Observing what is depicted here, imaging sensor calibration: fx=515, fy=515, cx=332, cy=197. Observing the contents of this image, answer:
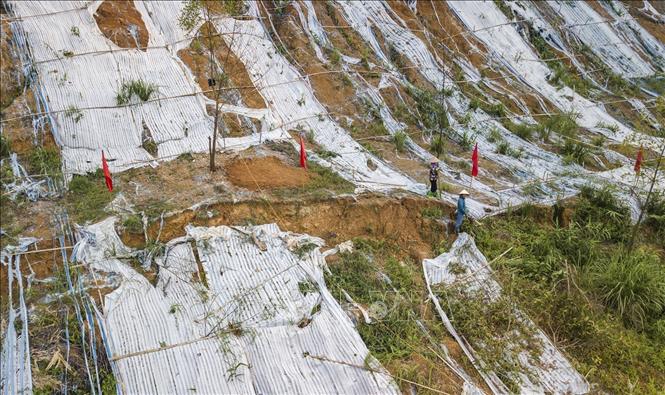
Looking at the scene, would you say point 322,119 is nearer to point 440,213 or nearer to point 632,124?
point 440,213

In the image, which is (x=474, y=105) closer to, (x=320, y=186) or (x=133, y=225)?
(x=320, y=186)

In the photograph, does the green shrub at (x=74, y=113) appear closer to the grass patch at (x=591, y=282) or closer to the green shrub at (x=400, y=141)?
the green shrub at (x=400, y=141)

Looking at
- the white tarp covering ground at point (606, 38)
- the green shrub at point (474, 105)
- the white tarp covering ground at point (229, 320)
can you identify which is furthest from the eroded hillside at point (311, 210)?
the white tarp covering ground at point (606, 38)

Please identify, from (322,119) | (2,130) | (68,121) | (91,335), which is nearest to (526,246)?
(322,119)

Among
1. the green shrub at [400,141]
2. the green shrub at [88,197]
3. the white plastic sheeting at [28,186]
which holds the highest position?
the green shrub at [400,141]

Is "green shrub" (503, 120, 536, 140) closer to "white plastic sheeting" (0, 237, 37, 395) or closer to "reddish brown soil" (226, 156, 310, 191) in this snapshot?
"reddish brown soil" (226, 156, 310, 191)

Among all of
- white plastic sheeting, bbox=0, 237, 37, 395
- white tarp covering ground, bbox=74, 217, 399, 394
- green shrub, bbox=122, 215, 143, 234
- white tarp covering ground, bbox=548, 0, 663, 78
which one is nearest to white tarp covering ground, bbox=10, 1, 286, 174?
green shrub, bbox=122, 215, 143, 234

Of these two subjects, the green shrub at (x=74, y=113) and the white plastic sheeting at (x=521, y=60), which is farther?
the white plastic sheeting at (x=521, y=60)

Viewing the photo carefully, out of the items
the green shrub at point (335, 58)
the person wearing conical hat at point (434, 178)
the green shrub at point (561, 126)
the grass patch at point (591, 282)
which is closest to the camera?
the grass patch at point (591, 282)
